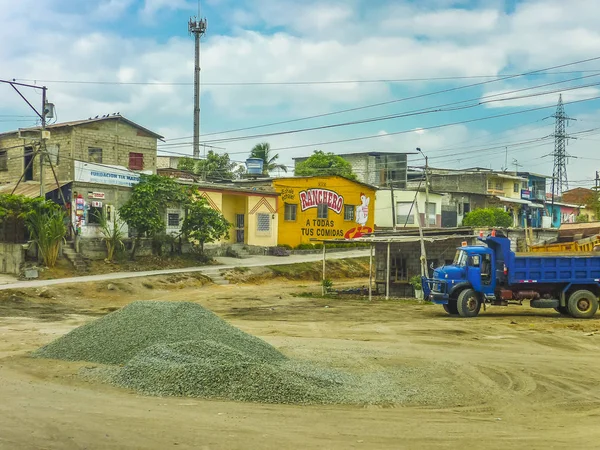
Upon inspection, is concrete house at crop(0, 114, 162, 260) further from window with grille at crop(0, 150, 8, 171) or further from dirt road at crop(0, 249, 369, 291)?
dirt road at crop(0, 249, 369, 291)

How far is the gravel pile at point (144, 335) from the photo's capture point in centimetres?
1487

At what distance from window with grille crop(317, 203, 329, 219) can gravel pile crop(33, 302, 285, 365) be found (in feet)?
118

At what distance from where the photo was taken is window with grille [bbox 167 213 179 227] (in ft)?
138

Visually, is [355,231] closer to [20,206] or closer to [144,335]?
[20,206]

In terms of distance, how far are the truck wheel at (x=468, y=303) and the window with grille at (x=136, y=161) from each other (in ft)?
92.8

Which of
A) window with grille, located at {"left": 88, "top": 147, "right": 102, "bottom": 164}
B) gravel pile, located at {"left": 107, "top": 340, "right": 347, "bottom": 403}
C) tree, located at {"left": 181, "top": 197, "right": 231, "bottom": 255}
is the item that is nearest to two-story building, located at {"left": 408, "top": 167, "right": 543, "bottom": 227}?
tree, located at {"left": 181, "top": 197, "right": 231, "bottom": 255}

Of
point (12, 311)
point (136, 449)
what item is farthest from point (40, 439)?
point (12, 311)

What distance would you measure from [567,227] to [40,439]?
43.0 meters

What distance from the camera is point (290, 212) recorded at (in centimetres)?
5075

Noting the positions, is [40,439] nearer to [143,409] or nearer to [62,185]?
[143,409]

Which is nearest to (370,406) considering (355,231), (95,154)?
(95,154)

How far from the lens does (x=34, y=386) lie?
41.2 feet

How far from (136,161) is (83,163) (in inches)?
325

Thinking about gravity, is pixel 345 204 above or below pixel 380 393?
above
